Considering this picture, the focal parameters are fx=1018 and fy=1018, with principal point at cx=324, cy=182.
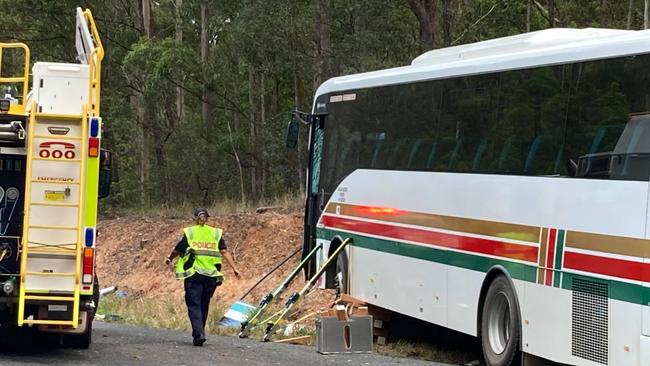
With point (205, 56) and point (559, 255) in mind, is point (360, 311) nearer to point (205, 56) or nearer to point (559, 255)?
point (559, 255)

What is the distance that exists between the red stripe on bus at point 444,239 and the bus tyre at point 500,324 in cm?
37

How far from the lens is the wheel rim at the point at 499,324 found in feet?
37.4

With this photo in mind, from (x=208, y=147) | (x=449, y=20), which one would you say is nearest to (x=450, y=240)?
(x=449, y=20)

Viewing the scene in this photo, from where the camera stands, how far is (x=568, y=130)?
10.4 meters

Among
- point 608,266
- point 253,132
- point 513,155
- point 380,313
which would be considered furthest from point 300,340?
point 253,132

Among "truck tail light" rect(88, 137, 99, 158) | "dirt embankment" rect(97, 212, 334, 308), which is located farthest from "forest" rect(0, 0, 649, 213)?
"truck tail light" rect(88, 137, 99, 158)

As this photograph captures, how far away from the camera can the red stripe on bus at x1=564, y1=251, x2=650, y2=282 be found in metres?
8.77

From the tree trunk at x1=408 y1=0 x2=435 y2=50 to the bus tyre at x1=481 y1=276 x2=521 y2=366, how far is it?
17.1 metres

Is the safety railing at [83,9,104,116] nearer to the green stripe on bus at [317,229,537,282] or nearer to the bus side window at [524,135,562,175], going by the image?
the green stripe on bus at [317,229,537,282]

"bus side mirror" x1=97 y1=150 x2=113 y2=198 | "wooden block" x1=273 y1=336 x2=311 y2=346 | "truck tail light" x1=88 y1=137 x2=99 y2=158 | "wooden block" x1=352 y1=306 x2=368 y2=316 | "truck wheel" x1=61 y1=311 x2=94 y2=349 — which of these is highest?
"truck tail light" x1=88 y1=137 x2=99 y2=158

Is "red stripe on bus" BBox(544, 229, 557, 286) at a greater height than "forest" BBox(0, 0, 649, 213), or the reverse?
"forest" BBox(0, 0, 649, 213)

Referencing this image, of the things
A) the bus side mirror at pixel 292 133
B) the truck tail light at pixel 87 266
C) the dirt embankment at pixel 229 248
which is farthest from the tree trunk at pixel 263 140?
the truck tail light at pixel 87 266

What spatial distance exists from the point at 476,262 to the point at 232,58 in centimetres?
2507

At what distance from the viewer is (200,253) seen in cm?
1337
